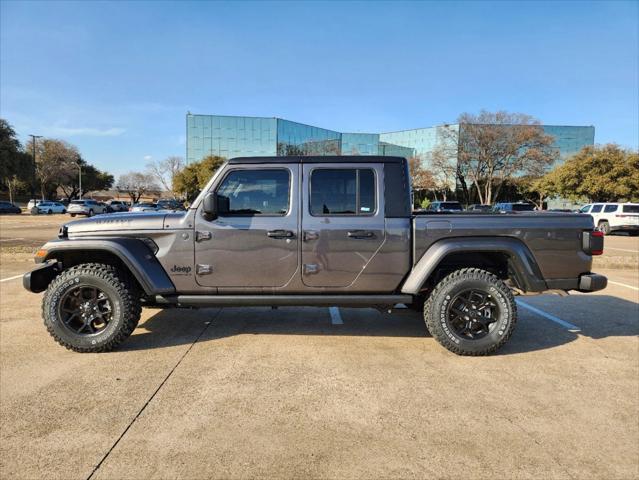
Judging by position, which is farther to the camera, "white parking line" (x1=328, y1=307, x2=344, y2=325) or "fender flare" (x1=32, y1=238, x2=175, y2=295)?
"white parking line" (x1=328, y1=307, x2=344, y2=325)

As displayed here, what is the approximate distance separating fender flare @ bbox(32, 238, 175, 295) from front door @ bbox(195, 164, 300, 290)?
0.39 m

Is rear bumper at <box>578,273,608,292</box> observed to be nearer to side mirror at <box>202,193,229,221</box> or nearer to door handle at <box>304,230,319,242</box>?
door handle at <box>304,230,319,242</box>

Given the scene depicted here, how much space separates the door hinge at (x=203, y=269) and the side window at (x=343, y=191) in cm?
123

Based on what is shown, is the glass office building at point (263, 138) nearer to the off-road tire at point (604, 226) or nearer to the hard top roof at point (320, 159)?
the off-road tire at point (604, 226)

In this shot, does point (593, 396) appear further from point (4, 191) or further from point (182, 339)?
point (4, 191)

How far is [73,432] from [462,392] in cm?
289

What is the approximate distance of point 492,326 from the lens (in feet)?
13.6

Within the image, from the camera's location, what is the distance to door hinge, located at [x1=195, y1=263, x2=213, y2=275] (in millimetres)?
4098

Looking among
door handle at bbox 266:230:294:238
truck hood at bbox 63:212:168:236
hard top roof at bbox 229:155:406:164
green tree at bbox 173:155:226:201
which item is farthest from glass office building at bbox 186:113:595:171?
Answer: door handle at bbox 266:230:294:238

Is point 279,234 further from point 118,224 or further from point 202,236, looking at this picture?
point 118,224

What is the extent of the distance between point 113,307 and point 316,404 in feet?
7.66

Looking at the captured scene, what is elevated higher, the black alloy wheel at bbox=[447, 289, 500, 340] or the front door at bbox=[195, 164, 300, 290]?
the front door at bbox=[195, 164, 300, 290]

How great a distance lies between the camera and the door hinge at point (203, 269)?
13.4 feet

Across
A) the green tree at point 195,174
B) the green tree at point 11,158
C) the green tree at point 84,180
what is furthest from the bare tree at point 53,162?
the green tree at point 195,174
